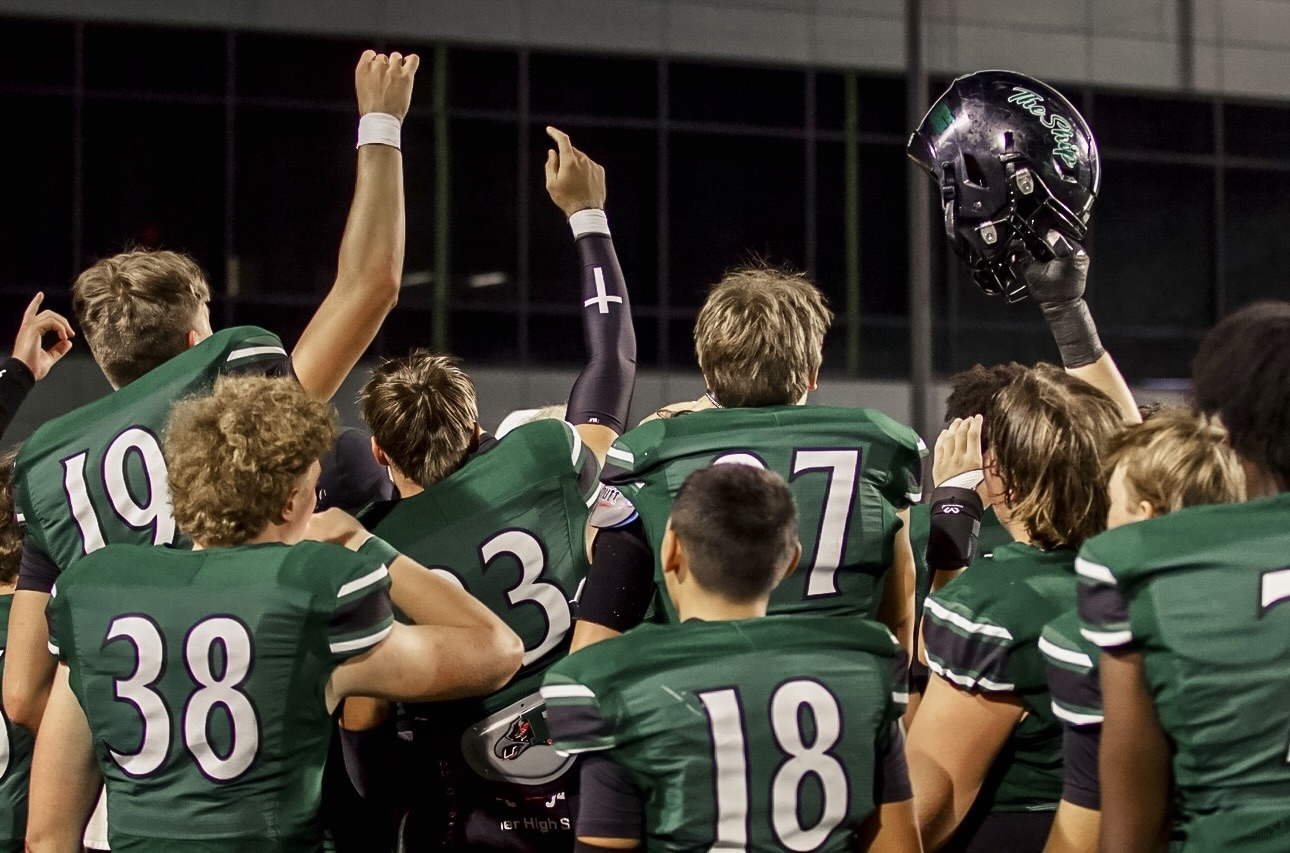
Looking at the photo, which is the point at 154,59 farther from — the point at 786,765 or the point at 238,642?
the point at 786,765

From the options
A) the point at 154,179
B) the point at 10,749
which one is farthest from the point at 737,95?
the point at 10,749

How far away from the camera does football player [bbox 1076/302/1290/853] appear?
219cm

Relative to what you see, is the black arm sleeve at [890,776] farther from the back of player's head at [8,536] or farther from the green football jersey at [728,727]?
the back of player's head at [8,536]

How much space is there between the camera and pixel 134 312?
3.45m

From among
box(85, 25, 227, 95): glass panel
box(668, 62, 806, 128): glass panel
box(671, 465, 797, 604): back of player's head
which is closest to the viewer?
box(671, 465, 797, 604): back of player's head

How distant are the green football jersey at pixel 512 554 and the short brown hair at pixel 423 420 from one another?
54mm

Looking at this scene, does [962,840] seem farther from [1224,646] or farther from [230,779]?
[230,779]

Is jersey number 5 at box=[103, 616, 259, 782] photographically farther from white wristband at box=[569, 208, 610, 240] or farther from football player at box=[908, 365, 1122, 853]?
white wristband at box=[569, 208, 610, 240]

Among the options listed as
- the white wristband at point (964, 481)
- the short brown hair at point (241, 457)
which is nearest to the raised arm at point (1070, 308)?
the white wristband at point (964, 481)

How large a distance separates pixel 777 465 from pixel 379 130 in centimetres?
133

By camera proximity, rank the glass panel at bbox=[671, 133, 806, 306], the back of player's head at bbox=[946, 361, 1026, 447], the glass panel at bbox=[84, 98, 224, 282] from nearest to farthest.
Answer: the back of player's head at bbox=[946, 361, 1026, 447], the glass panel at bbox=[84, 98, 224, 282], the glass panel at bbox=[671, 133, 806, 306]

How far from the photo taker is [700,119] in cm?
1886

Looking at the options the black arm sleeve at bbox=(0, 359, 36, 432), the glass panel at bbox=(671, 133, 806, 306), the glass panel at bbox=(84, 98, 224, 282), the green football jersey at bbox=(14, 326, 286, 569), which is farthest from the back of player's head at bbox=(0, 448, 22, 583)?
the glass panel at bbox=(671, 133, 806, 306)

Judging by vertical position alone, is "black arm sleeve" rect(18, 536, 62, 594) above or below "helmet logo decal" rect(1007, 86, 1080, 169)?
below
